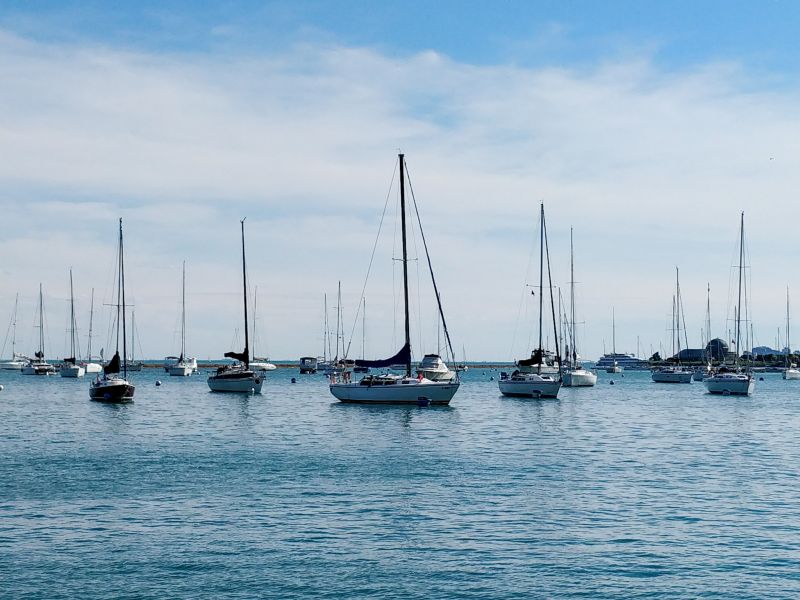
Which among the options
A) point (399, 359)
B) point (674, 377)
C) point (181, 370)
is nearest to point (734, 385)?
point (674, 377)

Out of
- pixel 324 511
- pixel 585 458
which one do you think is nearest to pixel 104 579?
pixel 324 511


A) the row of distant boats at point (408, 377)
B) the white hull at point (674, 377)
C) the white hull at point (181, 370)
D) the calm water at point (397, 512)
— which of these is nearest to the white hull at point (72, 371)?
the white hull at point (181, 370)

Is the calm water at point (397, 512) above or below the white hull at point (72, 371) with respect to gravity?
below

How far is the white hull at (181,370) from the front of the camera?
187 metres

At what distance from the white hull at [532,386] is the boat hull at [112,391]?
1474 inches

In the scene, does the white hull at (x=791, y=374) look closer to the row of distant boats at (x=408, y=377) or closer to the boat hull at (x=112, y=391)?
the row of distant boats at (x=408, y=377)

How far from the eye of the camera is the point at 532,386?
94.1m

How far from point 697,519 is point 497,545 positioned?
7.60 meters

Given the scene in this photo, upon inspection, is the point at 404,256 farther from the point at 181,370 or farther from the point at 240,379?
the point at 181,370

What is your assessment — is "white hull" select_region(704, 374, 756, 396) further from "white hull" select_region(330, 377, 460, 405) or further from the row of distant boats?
"white hull" select_region(330, 377, 460, 405)

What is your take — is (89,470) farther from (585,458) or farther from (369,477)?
(585,458)

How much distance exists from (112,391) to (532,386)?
40429 mm

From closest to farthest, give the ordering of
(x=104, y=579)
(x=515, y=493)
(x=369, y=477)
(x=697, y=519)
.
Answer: (x=104, y=579) < (x=697, y=519) < (x=515, y=493) < (x=369, y=477)

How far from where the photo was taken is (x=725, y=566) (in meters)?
23.8
